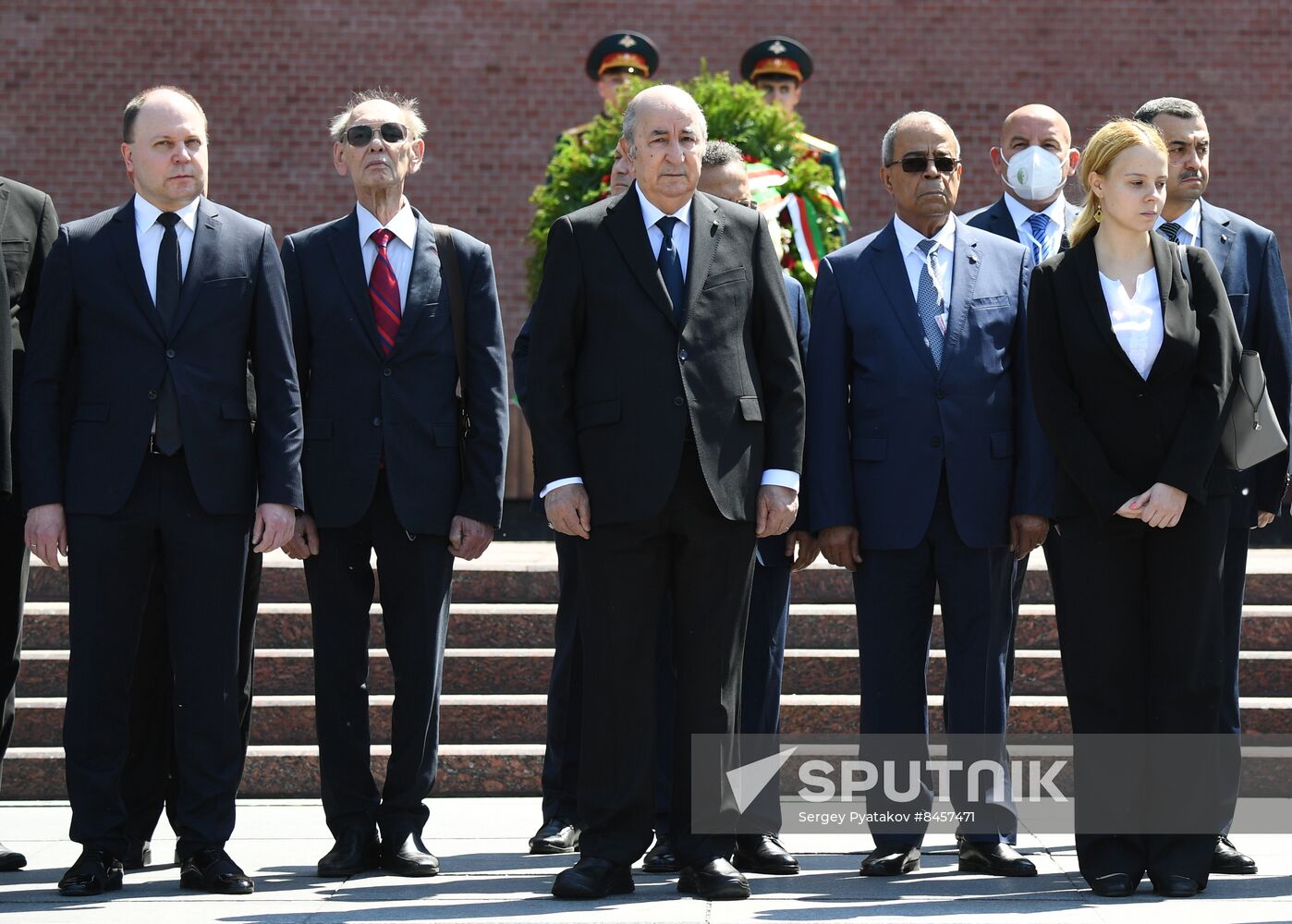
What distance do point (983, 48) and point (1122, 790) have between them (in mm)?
9806

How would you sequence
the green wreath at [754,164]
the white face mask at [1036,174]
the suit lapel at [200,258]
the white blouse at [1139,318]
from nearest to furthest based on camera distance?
the white blouse at [1139,318], the suit lapel at [200,258], the white face mask at [1036,174], the green wreath at [754,164]

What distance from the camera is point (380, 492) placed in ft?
16.8

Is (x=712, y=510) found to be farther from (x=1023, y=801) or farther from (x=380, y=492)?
(x=1023, y=801)

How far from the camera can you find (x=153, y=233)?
504cm

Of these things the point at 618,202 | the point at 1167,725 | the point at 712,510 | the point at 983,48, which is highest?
the point at 983,48

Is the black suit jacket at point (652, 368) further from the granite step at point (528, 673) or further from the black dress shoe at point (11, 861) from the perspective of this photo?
the granite step at point (528, 673)

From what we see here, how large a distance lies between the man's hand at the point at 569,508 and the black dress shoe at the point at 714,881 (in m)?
0.96

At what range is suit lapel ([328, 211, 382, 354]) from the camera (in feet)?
17.0

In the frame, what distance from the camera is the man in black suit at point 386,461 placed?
5078 mm

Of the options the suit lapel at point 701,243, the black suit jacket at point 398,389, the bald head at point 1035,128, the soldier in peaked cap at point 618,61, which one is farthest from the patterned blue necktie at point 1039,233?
the soldier in peaked cap at point 618,61

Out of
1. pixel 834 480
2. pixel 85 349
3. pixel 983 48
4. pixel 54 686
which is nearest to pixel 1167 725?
pixel 834 480

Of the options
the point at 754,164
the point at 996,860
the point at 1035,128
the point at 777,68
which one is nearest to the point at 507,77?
the point at 777,68

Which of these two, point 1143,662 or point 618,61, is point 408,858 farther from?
point 618,61

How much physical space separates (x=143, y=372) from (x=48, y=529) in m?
0.51
